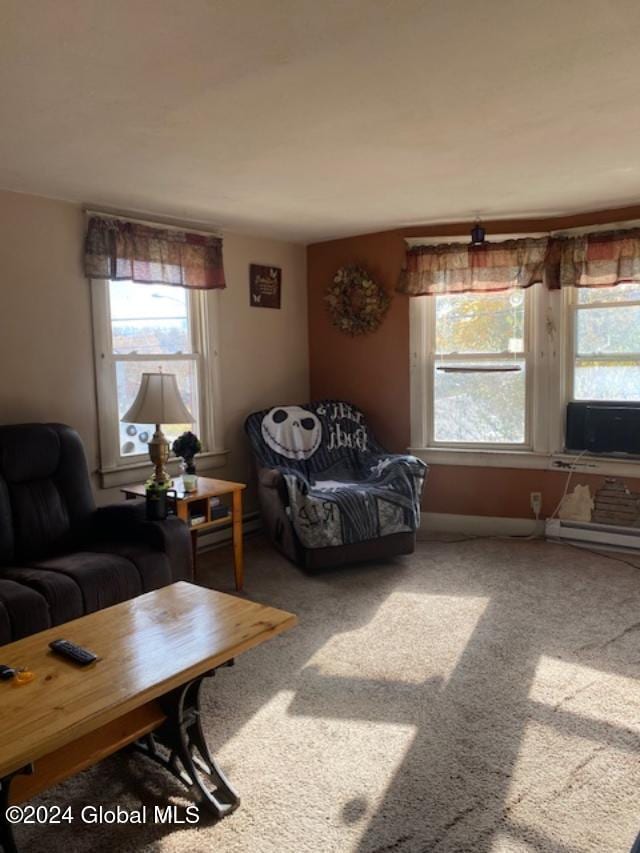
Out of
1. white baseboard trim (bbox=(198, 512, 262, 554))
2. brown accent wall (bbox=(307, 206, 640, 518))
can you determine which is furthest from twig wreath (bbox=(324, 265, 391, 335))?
white baseboard trim (bbox=(198, 512, 262, 554))

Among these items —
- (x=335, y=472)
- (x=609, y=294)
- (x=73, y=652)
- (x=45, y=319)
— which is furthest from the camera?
(x=335, y=472)

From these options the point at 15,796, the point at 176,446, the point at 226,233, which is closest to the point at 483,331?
the point at 226,233

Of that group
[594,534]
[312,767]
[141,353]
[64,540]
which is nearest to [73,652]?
[312,767]

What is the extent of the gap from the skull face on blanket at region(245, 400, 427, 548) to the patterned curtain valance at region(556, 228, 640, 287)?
1.55m

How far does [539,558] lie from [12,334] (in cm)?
327

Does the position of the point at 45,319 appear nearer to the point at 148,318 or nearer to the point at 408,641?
the point at 148,318

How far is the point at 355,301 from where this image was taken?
4617mm

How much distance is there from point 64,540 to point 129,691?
1.61m

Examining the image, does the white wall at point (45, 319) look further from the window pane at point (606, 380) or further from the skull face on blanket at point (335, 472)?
the window pane at point (606, 380)

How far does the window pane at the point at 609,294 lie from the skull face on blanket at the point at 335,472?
1.52 meters

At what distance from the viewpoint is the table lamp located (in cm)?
318

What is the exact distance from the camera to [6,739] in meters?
1.33

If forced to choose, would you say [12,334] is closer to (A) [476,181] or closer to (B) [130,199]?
(B) [130,199]

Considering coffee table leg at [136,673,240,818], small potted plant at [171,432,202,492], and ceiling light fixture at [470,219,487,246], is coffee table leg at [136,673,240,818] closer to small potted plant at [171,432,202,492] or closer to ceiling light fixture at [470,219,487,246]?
small potted plant at [171,432,202,492]
